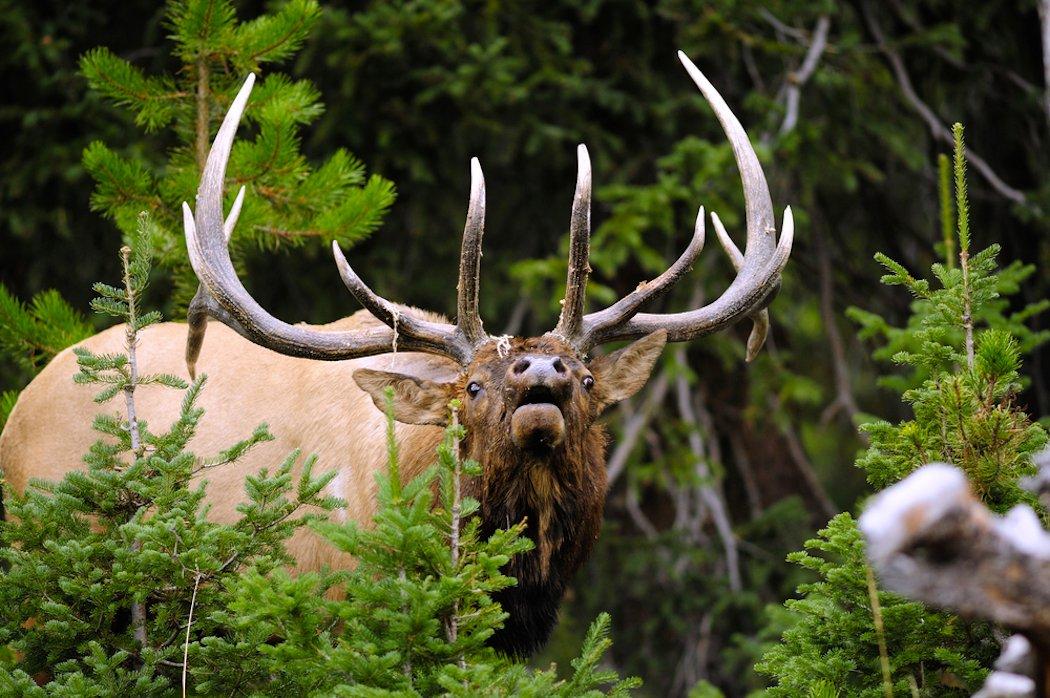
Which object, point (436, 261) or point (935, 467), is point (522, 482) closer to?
point (935, 467)

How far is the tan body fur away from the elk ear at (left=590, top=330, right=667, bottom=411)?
1.92 ft

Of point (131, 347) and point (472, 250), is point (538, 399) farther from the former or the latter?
point (131, 347)

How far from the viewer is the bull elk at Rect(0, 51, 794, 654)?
4223 millimetres

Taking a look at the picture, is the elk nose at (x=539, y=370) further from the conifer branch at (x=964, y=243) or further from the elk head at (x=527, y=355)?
the conifer branch at (x=964, y=243)

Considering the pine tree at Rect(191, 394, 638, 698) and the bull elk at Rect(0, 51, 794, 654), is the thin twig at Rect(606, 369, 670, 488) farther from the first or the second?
the pine tree at Rect(191, 394, 638, 698)

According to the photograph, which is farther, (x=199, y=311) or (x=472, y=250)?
(x=199, y=311)

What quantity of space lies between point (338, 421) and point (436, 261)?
12.0 ft

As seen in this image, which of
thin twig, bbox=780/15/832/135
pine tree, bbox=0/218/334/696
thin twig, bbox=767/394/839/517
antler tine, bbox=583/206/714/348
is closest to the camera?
pine tree, bbox=0/218/334/696

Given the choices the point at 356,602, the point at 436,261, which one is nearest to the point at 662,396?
the point at 436,261

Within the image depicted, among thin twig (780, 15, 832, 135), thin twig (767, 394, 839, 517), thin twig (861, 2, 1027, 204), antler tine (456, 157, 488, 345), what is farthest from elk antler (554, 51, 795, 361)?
thin twig (767, 394, 839, 517)

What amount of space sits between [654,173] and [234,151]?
396cm

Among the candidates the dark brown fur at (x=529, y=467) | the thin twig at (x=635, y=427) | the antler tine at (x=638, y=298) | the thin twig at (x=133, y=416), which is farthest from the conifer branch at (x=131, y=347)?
the thin twig at (x=635, y=427)

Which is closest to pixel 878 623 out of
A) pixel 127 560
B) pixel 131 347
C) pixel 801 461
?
pixel 127 560

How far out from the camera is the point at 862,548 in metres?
3.50
